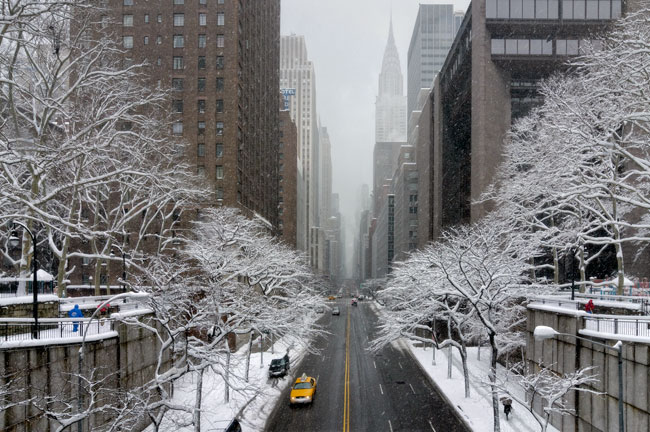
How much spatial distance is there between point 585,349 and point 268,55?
7066 cm

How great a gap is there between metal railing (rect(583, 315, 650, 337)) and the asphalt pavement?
7326 millimetres

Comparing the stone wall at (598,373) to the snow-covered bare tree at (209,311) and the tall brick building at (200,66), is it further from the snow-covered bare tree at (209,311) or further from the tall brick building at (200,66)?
the tall brick building at (200,66)

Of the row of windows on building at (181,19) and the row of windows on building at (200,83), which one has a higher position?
the row of windows on building at (181,19)

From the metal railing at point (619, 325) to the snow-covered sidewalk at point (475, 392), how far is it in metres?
4.65

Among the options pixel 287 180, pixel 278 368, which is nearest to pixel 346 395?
pixel 278 368

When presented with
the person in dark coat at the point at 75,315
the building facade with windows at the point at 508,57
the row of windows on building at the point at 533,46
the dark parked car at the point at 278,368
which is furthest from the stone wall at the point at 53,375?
the row of windows on building at the point at 533,46

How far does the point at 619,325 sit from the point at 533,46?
127 ft

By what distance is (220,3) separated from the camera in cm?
5350

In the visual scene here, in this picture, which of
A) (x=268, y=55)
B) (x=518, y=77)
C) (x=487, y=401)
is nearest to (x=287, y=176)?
(x=268, y=55)

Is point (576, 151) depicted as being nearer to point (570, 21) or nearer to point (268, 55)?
point (570, 21)

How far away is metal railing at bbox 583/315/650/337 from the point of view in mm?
16516

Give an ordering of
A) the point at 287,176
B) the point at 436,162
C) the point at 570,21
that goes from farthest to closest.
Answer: the point at 287,176 → the point at 436,162 → the point at 570,21

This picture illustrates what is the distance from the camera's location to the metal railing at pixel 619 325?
1652cm

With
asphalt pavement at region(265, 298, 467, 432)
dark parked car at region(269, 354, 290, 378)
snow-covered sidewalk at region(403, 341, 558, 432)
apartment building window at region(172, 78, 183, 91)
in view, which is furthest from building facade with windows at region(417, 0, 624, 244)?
apartment building window at region(172, 78, 183, 91)
